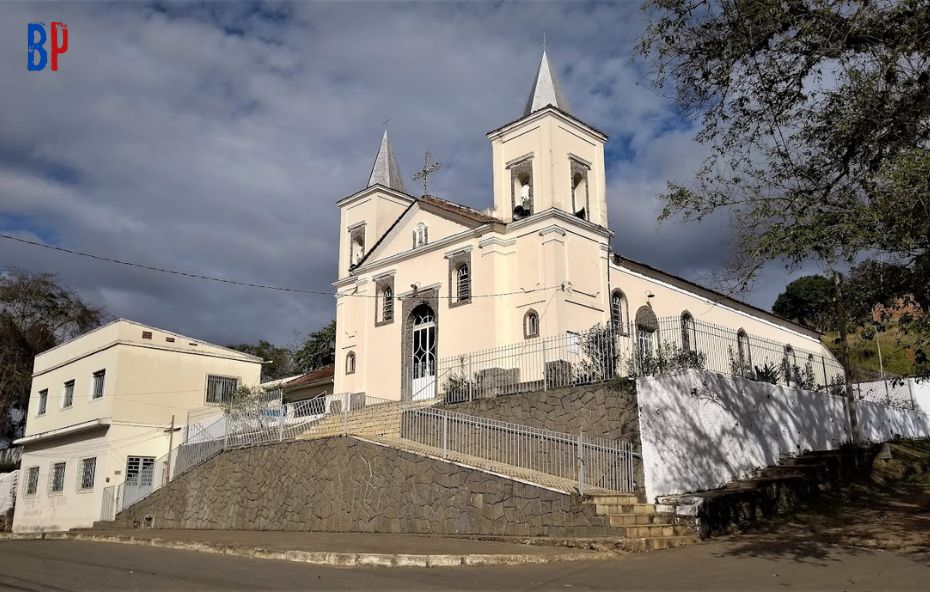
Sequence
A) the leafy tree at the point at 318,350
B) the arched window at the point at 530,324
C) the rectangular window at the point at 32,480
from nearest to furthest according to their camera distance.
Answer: the arched window at the point at 530,324 → the rectangular window at the point at 32,480 → the leafy tree at the point at 318,350

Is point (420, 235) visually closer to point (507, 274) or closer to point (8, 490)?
point (507, 274)

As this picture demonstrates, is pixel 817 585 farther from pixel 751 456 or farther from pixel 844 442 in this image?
pixel 844 442

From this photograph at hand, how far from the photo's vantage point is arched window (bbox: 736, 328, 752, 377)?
15.9m

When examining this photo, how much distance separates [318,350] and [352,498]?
32865mm

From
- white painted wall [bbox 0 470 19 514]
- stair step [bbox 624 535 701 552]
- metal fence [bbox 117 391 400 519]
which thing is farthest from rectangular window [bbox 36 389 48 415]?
stair step [bbox 624 535 701 552]

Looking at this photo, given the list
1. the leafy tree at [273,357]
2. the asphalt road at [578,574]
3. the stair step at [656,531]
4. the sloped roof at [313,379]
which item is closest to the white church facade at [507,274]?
the sloped roof at [313,379]

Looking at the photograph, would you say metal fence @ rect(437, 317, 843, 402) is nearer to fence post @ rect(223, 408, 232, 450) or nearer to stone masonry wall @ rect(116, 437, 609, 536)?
stone masonry wall @ rect(116, 437, 609, 536)

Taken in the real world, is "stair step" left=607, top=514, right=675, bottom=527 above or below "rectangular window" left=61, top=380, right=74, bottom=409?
below

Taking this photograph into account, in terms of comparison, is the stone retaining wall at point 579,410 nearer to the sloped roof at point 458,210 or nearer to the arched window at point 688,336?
the arched window at point 688,336

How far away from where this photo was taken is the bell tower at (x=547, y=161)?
23.8 meters

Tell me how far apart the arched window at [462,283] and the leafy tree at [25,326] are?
22.2m

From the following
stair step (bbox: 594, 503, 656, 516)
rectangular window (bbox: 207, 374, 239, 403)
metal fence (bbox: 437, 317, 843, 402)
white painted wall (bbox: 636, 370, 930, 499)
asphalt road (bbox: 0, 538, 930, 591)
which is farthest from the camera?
rectangular window (bbox: 207, 374, 239, 403)

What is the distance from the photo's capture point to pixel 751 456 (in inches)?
600

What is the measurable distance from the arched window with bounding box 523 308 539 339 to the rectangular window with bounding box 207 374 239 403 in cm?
1319
